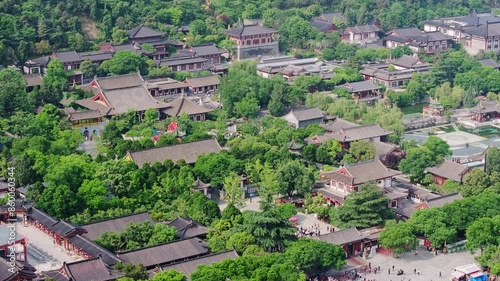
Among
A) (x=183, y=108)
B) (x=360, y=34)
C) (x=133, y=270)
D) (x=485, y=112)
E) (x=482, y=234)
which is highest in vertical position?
(x=133, y=270)

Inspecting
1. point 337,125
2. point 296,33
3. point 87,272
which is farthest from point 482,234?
point 296,33

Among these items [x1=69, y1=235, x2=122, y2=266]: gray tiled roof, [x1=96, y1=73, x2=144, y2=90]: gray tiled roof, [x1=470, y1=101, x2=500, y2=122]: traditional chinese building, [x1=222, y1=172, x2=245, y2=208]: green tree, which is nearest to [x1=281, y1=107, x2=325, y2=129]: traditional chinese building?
[x1=96, y1=73, x2=144, y2=90]: gray tiled roof

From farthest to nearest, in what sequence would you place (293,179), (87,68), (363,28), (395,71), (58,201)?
(363,28) → (395,71) → (87,68) → (293,179) → (58,201)

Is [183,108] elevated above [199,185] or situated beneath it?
situated beneath

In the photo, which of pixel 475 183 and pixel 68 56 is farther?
pixel 68 56

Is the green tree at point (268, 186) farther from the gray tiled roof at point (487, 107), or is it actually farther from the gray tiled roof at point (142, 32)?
the gray tiled roof at point (142, 32)

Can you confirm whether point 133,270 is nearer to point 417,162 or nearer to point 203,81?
point 417,162

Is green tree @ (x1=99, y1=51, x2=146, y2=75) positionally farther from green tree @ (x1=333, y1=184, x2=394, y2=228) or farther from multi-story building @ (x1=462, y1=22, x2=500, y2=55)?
multi-story building @ (x1=462, y1=22, x2=500, y2=55)

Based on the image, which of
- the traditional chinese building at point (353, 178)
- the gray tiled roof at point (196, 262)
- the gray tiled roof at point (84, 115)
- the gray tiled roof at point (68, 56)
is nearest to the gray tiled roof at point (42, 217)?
the gray tiled roof at point (196, 262)

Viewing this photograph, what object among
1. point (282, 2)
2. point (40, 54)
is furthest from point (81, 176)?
point (282, 2)
